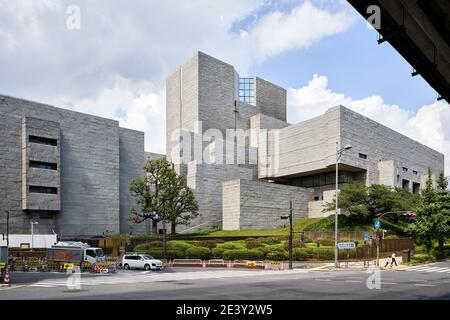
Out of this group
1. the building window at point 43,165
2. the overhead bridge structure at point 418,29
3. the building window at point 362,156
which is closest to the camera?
the overhead bridge structure at point 418,29

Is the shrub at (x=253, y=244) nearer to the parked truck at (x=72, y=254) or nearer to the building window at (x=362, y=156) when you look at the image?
the parked truck at (x=72, y=254)

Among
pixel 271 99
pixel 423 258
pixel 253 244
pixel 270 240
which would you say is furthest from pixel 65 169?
pixel 271 99

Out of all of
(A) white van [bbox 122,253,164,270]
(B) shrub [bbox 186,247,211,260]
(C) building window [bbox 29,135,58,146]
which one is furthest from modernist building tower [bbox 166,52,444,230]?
(A) white van [bbox 122,253,164,270]

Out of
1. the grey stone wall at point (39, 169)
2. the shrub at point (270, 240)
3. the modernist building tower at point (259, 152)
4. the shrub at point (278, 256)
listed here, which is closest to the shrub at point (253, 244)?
the shrub at point (270, 240)

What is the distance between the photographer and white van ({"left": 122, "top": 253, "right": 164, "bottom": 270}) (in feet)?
119

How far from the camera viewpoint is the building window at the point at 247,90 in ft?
350

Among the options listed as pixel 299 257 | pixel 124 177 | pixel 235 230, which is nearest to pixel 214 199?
pixel 235 230

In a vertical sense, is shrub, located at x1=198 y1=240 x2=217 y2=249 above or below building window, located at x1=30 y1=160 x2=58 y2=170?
below

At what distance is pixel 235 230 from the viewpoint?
70.4m

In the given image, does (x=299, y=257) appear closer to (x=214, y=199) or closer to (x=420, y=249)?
(x=420, y=249)

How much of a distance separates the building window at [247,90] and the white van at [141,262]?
74.3 meters

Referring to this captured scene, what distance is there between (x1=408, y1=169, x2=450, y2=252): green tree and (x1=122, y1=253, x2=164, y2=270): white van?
30.4m

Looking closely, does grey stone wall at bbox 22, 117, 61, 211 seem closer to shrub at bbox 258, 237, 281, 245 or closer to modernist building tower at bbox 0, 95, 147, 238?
modernist building tower at bbox 0, 95, 147, 238

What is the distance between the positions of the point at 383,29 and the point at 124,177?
242 ft
